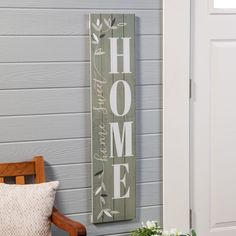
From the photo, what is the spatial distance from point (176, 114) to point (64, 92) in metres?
0.56

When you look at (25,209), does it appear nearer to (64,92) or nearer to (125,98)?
(64,92)

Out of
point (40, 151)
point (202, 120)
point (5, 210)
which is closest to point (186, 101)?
point (202, 120)

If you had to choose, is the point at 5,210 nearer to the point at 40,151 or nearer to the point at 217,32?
the point at 40,151

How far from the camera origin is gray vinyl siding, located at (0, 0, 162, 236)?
8.40 ft

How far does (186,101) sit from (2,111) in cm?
89

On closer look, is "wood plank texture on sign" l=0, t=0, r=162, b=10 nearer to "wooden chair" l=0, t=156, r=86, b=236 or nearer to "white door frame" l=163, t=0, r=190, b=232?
"white door frame" l=163, t=0, r=190, b=232

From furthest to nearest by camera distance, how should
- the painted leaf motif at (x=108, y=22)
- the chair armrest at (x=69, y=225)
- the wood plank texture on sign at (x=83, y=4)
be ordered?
the painted leaf motif at (x=108, y=22) → the wood plank texture on sign at (x=83, y=4) → the chair armrest at (x=69, y=225)

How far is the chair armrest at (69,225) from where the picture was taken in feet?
7.25

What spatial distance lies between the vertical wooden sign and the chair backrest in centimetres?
26

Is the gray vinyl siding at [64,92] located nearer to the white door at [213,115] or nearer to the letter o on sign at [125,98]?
the letter o on sign at [125,98]

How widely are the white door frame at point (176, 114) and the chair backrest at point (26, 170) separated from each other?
2.05 ft

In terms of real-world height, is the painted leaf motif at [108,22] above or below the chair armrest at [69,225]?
above

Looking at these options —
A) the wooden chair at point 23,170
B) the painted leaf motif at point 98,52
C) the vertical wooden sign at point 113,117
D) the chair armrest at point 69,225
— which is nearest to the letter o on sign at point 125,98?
the vertical wooden sign at point 113,117

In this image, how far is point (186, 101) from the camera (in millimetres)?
2789
